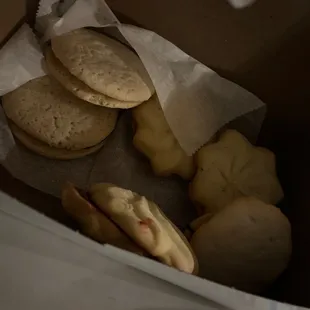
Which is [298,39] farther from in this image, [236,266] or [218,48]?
[236,266]

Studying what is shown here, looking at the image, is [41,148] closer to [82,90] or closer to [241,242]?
[82,90]

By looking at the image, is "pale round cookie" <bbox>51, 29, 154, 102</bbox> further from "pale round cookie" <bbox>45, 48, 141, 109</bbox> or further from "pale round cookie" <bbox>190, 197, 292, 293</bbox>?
"pale round cookie" <bbox>190, 197, 292, 293</bbox>

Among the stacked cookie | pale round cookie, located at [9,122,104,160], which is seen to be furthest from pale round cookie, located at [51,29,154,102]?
pale round cookie, located at [9,122,104,160]

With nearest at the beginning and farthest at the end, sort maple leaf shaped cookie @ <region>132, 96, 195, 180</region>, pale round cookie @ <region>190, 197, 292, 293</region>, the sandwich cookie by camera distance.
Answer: the sandwich cookie → pale round cookie @ <region>190, 197, 292, 293</region> → maple leaf shaped cookie @ <region>132, 96, 195, 180</region>

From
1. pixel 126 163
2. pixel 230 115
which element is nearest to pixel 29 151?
pixel 126 163

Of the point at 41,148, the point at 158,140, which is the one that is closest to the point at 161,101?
the point at 158,140

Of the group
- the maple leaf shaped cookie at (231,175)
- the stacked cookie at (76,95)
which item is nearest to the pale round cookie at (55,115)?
the stacked cookie at (76,95)

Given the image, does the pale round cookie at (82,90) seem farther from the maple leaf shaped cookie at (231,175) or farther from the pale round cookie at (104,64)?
the maple leaf shaped cookie at (231,175)
